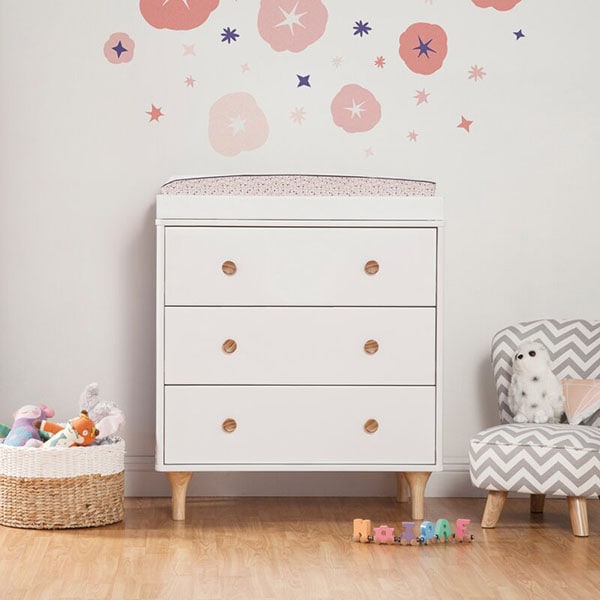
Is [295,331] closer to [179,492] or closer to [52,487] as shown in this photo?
[179,492]

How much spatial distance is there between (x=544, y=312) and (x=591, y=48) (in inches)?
36.8

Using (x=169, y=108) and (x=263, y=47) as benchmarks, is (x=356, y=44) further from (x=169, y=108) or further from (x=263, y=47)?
(x=169, y=108)

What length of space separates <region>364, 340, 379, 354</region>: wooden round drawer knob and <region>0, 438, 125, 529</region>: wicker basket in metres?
0.83

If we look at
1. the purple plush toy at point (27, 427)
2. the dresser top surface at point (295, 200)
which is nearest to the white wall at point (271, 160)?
the purple plush toy at point (27, 427)

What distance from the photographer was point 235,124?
11.3ft

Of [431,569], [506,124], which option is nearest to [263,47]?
[506,124]

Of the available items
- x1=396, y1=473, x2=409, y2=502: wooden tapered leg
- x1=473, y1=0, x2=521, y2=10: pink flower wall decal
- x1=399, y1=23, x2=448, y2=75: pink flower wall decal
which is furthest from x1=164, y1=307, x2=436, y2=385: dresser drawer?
x1=473, y1=0, x2=521, y2=10: pink flower wall decal

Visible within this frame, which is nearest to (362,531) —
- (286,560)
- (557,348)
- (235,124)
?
(286,560)

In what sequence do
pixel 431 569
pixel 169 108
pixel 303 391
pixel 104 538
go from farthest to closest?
pixel 169 108 → pixel 303 391 → pixel 104 538 → pixel 431 569

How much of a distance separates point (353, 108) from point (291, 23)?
1.17 feet

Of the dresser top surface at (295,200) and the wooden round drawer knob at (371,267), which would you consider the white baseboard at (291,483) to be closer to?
the wooden round drawer knob at (371,267)

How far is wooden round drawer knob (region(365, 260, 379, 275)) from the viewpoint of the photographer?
2.99 m

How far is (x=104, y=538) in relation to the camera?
9.01 feet

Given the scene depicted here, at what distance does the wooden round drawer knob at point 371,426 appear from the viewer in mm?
3008
